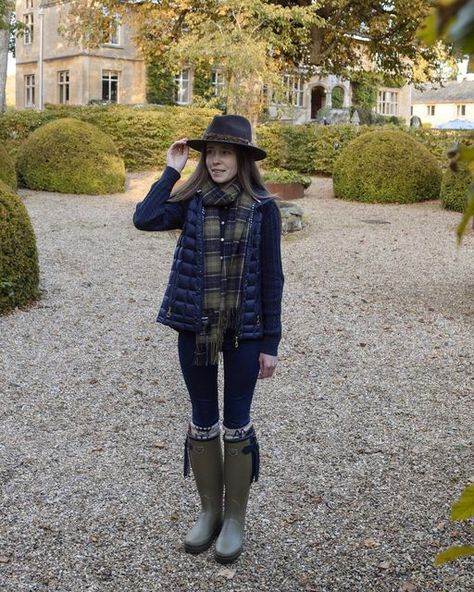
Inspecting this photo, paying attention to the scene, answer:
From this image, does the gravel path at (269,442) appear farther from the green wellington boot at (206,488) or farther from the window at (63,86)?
the window at (63,86)

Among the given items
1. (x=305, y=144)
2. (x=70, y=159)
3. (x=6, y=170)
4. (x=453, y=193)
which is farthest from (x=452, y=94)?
(x=6, y=170)

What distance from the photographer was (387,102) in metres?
44.2

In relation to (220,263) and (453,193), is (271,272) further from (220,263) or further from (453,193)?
(453,193)

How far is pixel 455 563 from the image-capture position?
9.82 ft

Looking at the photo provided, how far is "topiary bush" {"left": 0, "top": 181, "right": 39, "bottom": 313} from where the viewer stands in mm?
6957

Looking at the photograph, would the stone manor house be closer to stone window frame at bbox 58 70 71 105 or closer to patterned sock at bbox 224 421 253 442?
stone window frame at bbox 58 70 71 105

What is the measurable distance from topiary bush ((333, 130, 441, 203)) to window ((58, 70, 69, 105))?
76.3ft

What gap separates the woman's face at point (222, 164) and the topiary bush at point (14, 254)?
4486 mm

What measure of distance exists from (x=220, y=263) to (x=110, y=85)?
3390 centimetres

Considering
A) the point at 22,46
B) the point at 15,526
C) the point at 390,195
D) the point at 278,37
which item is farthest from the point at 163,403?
the point at 22,46

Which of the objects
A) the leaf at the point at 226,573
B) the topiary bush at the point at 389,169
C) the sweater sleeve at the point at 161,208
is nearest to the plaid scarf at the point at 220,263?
the sweater sleeve at the point at 161,208

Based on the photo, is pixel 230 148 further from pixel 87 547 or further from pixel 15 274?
pixel 15 274

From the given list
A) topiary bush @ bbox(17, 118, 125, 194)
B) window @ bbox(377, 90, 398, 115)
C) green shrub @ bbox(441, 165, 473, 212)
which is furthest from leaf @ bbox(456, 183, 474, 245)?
window @ bbox(377, 90, 398, 115)

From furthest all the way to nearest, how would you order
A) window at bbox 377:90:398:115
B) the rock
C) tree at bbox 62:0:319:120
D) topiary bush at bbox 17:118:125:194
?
window at bbox 377:90:398:115 < tree at bbox 62:0:319:120 < topiary bush at bbox 17:118:125:194 < the rock
